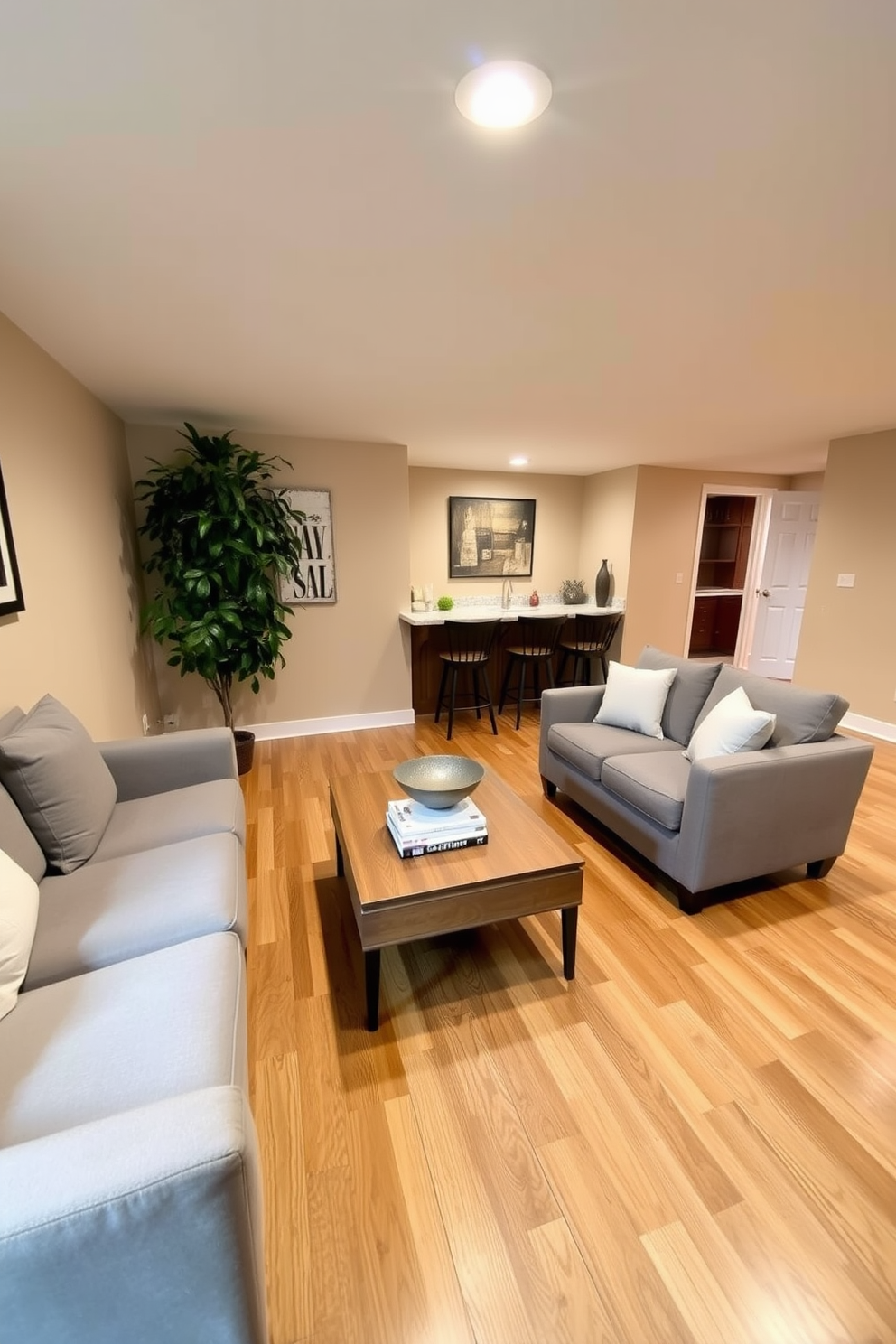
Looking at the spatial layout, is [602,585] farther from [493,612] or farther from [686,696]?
[686,696]

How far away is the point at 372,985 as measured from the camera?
152 cm

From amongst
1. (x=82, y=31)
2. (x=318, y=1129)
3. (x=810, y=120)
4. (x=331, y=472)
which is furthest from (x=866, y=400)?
(x=318, y=1129)

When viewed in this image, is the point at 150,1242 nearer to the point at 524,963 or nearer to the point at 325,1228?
the point at 325,1228

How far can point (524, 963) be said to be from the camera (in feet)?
5.99

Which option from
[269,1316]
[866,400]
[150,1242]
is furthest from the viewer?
[866,400]

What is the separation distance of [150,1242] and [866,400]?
4.24m

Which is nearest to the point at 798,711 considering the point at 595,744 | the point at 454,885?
the point at 595,744

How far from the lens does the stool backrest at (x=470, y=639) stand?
157 inches

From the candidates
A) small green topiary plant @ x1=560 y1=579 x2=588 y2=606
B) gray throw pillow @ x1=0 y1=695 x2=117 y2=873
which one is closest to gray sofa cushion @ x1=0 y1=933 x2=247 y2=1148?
gray throw pillow @ x1=0 y1=695 x2=117 y2=873

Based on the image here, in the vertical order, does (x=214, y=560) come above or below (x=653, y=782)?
above

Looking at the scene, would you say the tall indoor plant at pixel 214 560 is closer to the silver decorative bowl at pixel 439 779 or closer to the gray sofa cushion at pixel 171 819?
the gray sofa cushion at pixel 171 819

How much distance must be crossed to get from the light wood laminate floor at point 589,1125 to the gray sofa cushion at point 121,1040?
458mm

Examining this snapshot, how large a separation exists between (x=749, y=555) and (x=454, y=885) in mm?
5931

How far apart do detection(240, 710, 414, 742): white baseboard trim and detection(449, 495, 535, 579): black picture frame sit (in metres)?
1.62
